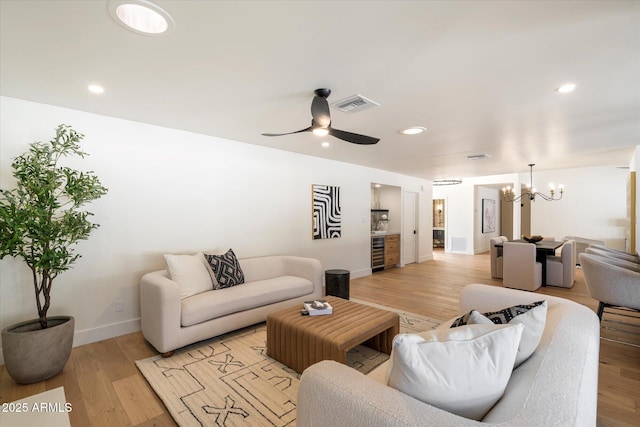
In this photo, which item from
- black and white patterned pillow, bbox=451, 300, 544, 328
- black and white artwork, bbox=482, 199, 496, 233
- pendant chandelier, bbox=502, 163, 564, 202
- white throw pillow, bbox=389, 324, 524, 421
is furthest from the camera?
black and white artwork, bbox=482, 199, 496, 233

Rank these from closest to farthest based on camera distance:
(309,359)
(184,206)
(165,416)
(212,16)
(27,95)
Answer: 1. (212,16)
2. (165,416)
3. (309,359)
4. (27,95)
5. (184,206)

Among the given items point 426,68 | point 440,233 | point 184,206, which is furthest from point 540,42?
point 440,233

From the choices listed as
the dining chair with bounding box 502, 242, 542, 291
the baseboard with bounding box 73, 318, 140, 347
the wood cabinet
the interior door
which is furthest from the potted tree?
the interior door

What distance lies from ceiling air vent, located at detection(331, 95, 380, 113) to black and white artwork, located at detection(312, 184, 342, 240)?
2425 millimetres

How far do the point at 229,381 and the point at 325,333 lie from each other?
85 centimetres

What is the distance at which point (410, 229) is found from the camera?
24.9 ft

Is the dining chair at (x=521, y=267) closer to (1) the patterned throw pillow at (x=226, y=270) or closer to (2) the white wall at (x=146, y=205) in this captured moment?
(2) the white wall at (x=146, y=205)

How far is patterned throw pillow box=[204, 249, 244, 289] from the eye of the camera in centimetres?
324

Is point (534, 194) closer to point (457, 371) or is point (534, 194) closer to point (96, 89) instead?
point (457, 371)

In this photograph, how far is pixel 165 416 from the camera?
6.03 ft

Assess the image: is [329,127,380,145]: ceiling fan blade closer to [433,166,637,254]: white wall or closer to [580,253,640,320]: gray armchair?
[580,253,640,320]: gray armchair

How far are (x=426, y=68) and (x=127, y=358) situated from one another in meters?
3.54

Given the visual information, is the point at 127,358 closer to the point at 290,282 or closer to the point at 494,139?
the point at 290,282

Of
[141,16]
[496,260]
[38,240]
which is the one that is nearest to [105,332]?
[38,240]
